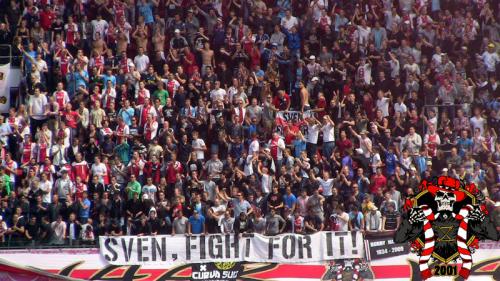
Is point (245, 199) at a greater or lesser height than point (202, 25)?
lesser

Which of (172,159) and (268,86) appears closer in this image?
(172,159)

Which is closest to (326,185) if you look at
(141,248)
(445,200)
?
(141,248)

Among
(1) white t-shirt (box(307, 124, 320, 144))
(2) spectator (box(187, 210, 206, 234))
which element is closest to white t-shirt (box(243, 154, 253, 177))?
(1) white t-shirt (box(307, 124, 320, 144))

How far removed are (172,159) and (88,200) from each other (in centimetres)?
223

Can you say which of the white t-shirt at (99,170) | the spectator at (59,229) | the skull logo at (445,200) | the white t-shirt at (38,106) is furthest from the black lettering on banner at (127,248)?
the skull logo at (445,200)

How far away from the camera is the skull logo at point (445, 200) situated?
21.8 metres

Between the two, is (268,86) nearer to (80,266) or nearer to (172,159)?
(172,159)

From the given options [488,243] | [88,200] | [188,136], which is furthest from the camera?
[188,136]

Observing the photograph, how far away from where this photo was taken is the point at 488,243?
26.5 meters

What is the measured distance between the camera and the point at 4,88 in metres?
31.7

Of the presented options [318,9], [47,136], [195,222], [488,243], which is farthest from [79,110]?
[488,243]

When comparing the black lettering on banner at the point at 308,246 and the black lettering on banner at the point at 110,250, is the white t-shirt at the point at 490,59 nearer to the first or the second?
the black lettering on banner at the point at 308,246

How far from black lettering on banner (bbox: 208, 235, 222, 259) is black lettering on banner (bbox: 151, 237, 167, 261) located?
0.92 meters

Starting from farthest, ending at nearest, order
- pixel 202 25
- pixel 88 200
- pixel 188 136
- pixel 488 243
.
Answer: pixel 202 25
pixel 188 136
pixel 88 200
pixel 488 243
